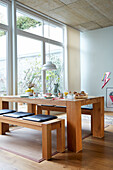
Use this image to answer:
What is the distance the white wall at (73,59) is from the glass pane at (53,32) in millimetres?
307

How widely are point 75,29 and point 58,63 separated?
57.8 inches

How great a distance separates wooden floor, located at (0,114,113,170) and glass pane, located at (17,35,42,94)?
7.30ft

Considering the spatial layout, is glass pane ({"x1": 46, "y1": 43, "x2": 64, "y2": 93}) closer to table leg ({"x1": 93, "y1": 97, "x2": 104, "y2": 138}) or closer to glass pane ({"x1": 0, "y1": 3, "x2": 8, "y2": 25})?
glass pane ({"x1": 0, "y1": 3, "x2": 8, "y2": 25})

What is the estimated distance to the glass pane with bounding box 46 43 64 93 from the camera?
514 centimetres

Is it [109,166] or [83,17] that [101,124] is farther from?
[83,17]

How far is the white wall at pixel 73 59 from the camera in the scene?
5.84m

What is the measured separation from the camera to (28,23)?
4496 mm

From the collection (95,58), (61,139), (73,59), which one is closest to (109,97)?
(95,58)

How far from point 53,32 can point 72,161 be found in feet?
13.6

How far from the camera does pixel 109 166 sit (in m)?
1.91

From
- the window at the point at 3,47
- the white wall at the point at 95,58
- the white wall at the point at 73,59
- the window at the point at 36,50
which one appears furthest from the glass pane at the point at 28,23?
the white wall at the point at 95,58

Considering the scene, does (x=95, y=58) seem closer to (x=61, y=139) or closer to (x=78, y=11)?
(x=78, y=11)

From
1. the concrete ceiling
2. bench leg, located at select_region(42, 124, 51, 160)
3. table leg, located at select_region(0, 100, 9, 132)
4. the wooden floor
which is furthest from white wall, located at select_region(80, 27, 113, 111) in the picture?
bench leg, located at select_region(42, 124, 51, 160)

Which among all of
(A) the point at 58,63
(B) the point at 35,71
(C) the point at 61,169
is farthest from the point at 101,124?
(A) the point at 58,63
